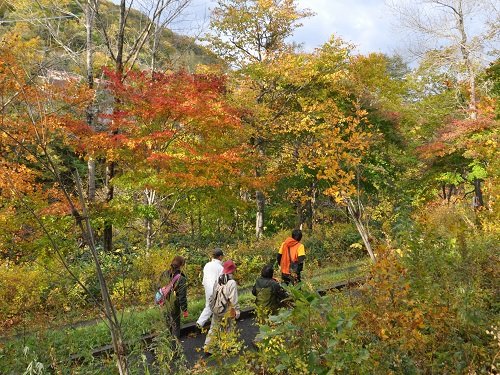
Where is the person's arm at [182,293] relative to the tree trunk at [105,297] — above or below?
below

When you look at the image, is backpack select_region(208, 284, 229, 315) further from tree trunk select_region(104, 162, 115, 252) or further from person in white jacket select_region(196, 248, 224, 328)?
tree trunk select_region(104, 162, 115, 252)

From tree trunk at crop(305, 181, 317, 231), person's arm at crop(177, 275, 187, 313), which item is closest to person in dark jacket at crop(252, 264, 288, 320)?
person's arm at crop(177, 275, 187, 313)

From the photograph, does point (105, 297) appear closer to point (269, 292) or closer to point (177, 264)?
point (177, 264)

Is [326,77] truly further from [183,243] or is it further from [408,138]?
[183,243]

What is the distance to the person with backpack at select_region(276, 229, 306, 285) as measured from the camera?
23.0 ft

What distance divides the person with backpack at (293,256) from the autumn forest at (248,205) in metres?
0.62

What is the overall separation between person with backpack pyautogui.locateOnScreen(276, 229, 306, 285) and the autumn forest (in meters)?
0.62

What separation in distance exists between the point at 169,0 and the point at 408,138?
37.0 feet

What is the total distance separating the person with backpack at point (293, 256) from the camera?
23.0 ft

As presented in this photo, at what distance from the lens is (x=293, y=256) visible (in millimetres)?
7082

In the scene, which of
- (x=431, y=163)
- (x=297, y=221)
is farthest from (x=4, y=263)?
(x=431, y=163)

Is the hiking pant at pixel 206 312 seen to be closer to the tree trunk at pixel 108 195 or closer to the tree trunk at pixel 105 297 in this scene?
the tree trunk at pixel 105 297

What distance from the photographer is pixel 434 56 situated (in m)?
15.6

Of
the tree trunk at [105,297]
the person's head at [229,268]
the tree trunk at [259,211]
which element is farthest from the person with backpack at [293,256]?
the tree trunk at [259,211]
